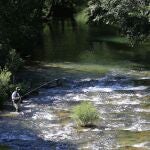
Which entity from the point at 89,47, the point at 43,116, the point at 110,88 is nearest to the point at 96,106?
the point at 43,116

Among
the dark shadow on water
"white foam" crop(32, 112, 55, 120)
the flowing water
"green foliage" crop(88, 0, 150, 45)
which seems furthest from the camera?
"green foliage" crop(88, 0, 150, 45)

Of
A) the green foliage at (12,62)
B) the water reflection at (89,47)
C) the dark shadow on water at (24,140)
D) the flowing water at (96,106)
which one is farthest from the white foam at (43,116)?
the water reflection at (89,47)

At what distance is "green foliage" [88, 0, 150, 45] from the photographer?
42.0 metres

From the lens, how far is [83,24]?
8712 centimetres

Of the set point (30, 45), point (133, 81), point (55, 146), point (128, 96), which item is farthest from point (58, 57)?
point (55, 146)

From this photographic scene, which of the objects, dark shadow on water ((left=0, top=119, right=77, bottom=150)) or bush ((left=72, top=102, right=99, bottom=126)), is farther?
bush ((left=72, top=102, right=99, bottom=126))

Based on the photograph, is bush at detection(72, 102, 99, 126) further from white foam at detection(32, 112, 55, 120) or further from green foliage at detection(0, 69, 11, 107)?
green foliage at detection(0, 69, 11, 107)

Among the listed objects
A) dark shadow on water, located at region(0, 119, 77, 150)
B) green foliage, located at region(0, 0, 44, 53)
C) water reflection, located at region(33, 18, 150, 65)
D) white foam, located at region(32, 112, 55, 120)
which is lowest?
dark shadow on water, located at region(0, 119, 77, 150)

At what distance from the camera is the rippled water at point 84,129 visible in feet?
81.0

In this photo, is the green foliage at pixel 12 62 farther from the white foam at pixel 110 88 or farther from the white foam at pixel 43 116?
the white foam at pixel 43 116

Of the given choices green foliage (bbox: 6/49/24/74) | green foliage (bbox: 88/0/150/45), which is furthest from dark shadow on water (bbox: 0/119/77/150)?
green foliage (bbox: 88/0/150/45)

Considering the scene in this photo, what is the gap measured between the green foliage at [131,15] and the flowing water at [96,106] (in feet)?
10.5

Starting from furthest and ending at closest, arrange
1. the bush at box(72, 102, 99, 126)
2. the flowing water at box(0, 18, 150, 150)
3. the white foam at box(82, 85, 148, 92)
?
the white foam at box(82, 85, 148, 92)
the bush at box(72, 102, 99, 126)
the flowing water at box(0, 18, 150, 150)

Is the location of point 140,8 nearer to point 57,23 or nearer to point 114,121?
point 114,121
